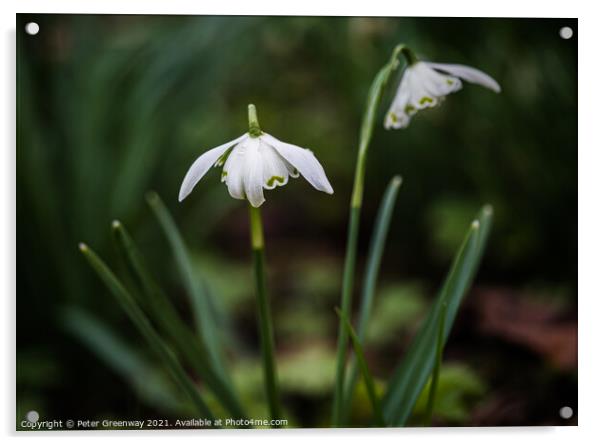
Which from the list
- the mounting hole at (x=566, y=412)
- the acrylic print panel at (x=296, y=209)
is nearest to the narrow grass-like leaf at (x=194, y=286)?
the acrylic print panel at (x=296, y=209)

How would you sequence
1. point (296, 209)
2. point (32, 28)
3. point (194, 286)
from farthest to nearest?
point (296, 209) → point (32, 28) → point (194, 286)

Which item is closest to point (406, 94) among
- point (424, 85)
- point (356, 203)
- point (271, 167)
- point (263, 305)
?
point (424, 85)

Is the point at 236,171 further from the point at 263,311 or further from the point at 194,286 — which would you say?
the point at 194,286

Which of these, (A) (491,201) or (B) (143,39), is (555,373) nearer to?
(A) (491,201)

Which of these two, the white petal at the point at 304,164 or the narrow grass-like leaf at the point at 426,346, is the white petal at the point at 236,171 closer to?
the white petal at the point at 304,164

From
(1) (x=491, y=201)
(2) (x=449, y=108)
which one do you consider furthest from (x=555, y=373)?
(2) (x=449, y=108)

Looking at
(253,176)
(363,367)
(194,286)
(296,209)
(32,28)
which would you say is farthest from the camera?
(296,209)
